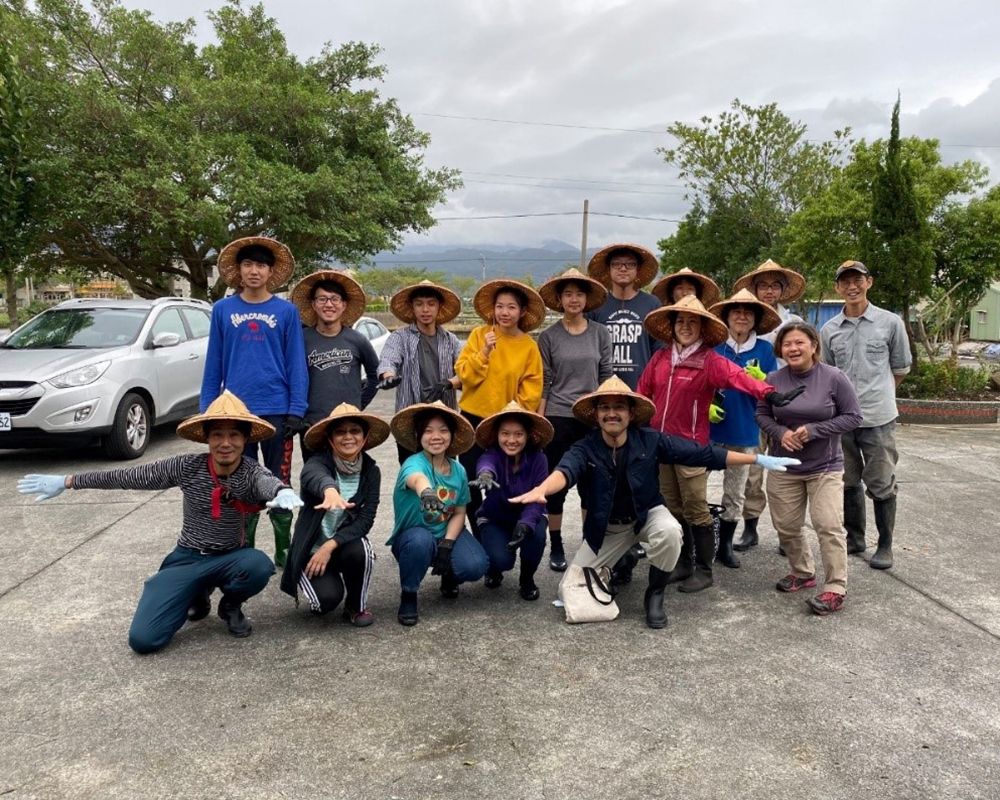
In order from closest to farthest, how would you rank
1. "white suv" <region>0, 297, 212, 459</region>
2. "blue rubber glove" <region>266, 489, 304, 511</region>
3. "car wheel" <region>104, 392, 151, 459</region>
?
"blue rubber glove" <region>266, 489, 304, 511</region>, "white suv" <region>0, 297, 212, 459</region>, "car wheel" <region>104, 392, 151, 459</region>

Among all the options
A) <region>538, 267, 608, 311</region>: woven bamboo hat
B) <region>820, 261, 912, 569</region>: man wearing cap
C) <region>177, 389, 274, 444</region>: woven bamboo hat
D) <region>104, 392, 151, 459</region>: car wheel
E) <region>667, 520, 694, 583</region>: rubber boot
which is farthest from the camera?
<region>104, 392, 151, 459</region>: car wheel

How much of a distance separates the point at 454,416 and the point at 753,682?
1861 mm

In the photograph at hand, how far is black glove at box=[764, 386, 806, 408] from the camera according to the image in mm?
4004

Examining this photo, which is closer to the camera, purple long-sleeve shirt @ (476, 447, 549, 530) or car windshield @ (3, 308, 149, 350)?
purple long-sleeve shirt @ (476, 447, 549, 530)

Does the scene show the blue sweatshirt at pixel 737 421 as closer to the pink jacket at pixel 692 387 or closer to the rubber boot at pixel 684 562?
the pink jacket at pixel 692 387

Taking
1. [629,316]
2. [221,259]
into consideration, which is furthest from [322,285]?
[629,316]

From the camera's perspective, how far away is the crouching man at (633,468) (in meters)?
3.73

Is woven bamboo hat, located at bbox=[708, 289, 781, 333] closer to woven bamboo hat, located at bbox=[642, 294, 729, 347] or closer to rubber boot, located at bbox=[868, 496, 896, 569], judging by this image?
woven bamboo hat, located at bbox=[642, 294, 729, 347]

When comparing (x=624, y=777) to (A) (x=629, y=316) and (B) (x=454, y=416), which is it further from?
(A) (x=629, y=316)

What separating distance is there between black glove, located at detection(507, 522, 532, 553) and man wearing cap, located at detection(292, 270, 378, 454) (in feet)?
4.19

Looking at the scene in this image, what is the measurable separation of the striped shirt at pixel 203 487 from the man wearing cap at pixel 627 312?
7.12 feet

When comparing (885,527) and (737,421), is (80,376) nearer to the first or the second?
(737,421)

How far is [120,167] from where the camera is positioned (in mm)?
13367

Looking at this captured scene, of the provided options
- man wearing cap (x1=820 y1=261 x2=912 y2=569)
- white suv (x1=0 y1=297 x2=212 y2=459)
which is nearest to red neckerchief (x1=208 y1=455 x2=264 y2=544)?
man wearing cap (x1=820 y1=261 x2=912 y2=569)
